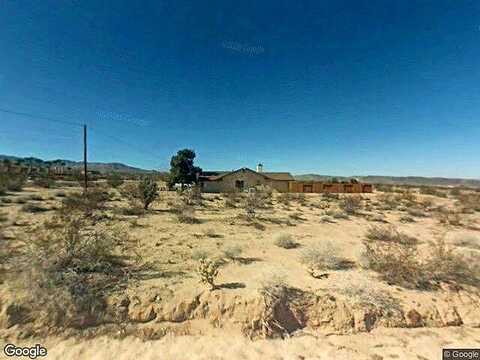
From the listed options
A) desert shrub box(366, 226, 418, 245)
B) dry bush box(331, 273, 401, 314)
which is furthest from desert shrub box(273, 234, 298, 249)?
desert shrub box(366, 226, 418, 245)

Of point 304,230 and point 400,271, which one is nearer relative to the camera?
point 400,271

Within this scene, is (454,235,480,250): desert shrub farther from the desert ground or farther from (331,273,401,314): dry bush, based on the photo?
(331,273,401,314): dry bush

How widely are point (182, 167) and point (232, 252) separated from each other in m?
27.5

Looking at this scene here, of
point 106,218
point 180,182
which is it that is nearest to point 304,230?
point 106,218

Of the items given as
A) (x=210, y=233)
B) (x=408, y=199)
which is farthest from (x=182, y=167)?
(x=408, y=199)

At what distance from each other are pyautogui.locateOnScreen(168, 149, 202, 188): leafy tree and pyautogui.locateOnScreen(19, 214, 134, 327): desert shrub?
87.7 ft

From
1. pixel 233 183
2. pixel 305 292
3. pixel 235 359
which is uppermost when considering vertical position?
pixel 233 183

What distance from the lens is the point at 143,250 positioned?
7375 millimetres

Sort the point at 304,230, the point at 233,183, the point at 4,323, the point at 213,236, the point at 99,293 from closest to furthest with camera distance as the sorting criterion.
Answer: the point at 4,323
the point at 99,293
the point at 213,236
the point at 304,230
the point at 233,183

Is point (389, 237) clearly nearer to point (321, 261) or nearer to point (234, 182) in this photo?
point (321, 261)

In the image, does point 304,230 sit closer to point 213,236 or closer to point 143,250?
point 213,236

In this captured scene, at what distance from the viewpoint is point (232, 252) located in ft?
23.7

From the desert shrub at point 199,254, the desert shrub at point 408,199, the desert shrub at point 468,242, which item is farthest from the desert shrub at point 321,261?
the desert shrub at point 408,199

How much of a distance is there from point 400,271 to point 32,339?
23.8 ft
